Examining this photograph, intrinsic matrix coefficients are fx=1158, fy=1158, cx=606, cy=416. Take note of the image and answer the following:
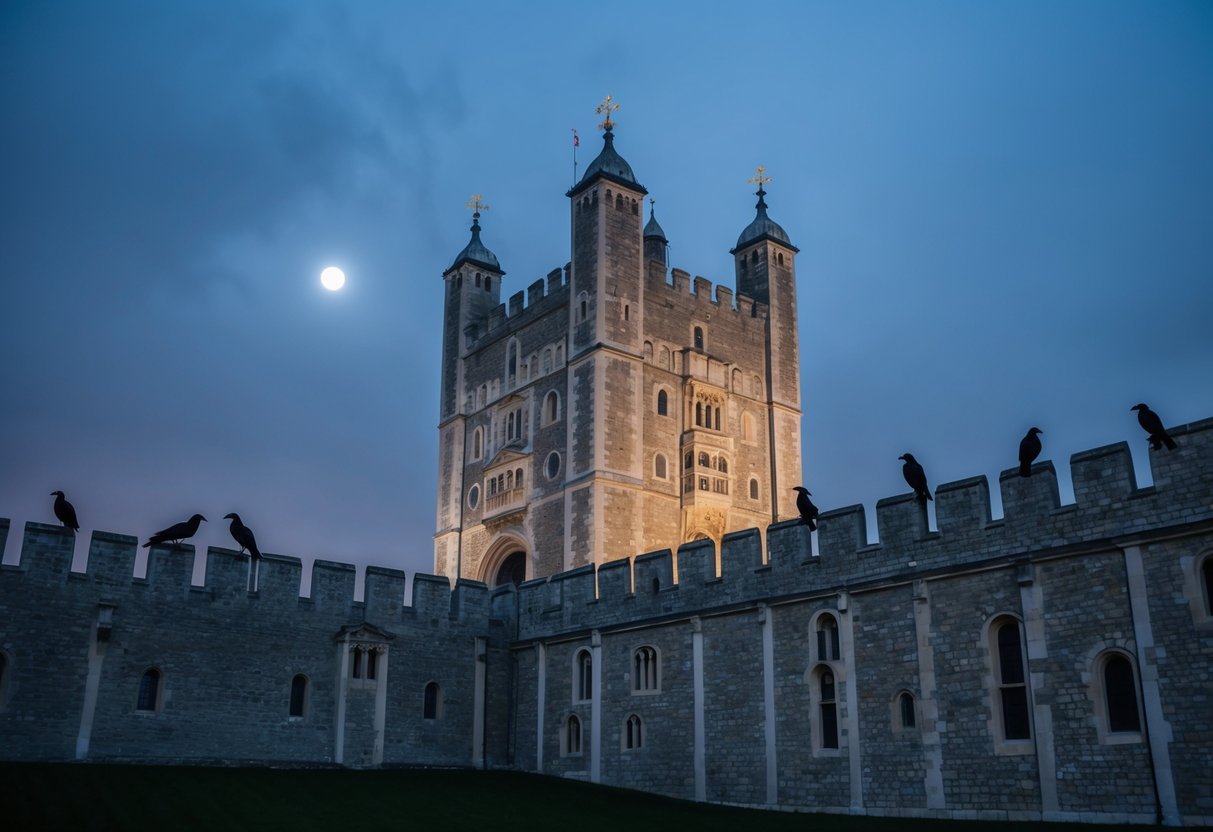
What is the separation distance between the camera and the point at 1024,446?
66.7 feet

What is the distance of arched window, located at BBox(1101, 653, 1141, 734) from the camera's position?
18.5 m

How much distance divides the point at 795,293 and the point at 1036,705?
33572 millimetres

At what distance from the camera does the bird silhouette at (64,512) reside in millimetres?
24828

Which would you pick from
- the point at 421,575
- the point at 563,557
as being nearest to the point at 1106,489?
the point at 421,575

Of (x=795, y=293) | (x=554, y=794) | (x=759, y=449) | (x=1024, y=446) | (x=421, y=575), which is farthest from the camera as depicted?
(x=795, y=293)

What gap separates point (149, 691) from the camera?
2525 cm

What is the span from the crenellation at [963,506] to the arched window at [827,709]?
3.91 m

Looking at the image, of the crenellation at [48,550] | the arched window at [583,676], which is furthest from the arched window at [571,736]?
the crenellation at [48,550]

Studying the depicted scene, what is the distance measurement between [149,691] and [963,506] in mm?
17545

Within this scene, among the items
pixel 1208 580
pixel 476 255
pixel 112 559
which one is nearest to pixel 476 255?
pixel 476 255

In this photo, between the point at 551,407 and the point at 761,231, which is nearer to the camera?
the point at 551,407

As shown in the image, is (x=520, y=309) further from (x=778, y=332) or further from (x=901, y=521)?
(x=901, y=521)

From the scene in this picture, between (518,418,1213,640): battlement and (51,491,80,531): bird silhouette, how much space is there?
11.7 m

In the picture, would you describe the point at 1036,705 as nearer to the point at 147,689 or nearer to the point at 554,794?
the point at 554,794
